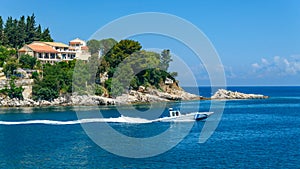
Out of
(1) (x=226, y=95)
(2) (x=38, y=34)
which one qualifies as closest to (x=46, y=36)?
(2) (x=38, y=34)

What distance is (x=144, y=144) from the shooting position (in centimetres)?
3353

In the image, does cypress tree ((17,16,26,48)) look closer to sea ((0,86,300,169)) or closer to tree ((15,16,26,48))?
tree ((15,16,26,48))

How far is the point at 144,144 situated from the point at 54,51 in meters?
54.9

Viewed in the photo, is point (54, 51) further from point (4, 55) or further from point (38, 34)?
point (38, 34)

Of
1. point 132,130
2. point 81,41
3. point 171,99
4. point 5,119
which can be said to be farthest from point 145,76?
point 132,130

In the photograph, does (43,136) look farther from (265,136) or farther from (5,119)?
(265,136)

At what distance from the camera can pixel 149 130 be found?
40.8 metres

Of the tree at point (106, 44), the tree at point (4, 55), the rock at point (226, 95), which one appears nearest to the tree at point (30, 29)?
the tree at point (4, 55)

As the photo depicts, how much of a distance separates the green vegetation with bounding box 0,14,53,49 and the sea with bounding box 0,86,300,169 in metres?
41.3

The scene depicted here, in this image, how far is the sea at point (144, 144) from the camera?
27125mm

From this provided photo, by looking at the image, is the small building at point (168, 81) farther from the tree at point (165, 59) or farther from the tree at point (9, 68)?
the tree at point (9, 68)

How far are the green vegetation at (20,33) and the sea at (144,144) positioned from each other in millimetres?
41344

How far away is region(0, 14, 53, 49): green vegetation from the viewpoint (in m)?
88.1

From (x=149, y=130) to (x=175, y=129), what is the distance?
263 centimetres
